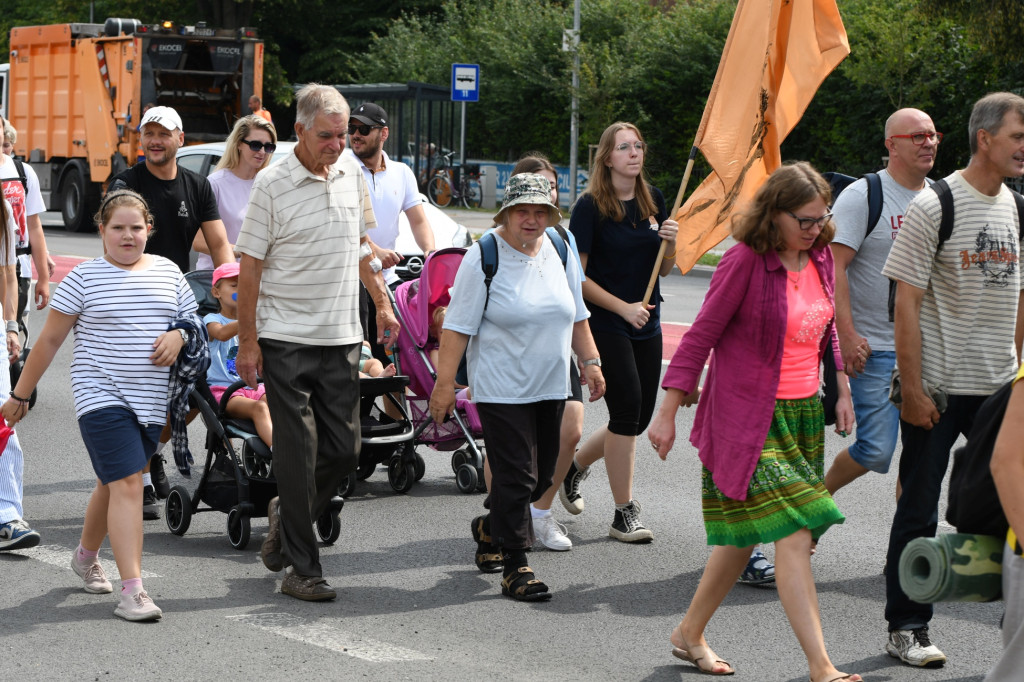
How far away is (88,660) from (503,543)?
1699mm

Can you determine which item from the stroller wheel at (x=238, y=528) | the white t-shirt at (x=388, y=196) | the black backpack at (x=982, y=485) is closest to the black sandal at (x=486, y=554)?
the stroller wheel at (x=238, y=528)

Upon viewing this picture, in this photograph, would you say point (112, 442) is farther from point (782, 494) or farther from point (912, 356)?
point (912, 356)

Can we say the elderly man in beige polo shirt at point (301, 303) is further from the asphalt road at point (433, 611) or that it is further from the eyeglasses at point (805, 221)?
the eyeglasses at point (805, 221)

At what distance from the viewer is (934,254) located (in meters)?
5.02

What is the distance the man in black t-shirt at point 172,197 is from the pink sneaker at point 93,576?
80.8 inches

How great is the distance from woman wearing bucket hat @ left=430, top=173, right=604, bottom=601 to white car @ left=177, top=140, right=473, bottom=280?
2.49m

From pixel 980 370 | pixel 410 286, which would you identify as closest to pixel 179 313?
pixel 410 286

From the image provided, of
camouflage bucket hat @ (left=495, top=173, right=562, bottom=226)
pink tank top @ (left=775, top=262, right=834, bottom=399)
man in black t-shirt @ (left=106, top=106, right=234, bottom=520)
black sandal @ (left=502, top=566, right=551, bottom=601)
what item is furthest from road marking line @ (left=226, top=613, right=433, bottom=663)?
man in black t-shirt @ (left=106, top=106, right=234, bottom=520)

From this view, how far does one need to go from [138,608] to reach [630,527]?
240 centimetres

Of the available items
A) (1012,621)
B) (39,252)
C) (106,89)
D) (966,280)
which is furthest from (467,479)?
(106,89)

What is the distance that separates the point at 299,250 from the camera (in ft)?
18.7

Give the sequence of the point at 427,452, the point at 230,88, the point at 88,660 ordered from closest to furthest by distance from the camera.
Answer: the point at 88,660 → the point at 427,452 → the point at 230,88

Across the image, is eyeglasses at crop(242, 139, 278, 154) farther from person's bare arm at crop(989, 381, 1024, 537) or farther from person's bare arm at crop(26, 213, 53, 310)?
person's bare arm at crop(989, 381, 1024, 537)

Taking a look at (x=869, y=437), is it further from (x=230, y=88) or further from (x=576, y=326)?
(x=230, y=88)
